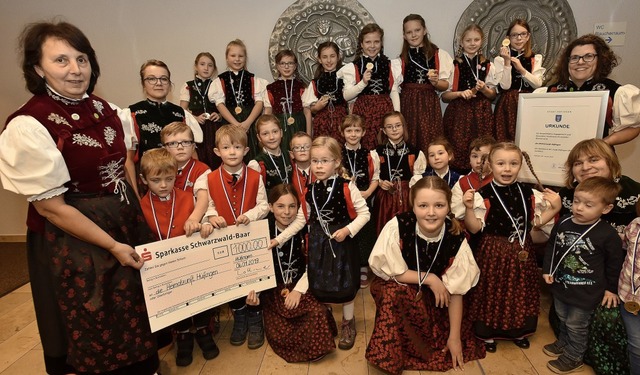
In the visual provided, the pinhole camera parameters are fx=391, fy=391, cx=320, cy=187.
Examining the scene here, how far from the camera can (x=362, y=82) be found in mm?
3088

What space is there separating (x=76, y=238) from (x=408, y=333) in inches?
63.6

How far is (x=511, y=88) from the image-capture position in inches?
124

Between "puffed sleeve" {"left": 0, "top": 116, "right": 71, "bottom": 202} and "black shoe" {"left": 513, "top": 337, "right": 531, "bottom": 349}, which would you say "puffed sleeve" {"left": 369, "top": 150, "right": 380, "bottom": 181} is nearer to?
"black shoe" {"left": 513, "top": 337, "right": 531, "bottom": 349}

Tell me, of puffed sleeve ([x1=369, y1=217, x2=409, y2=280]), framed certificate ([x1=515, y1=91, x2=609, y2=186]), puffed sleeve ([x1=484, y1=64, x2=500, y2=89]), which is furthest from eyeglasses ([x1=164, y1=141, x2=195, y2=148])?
puffed sleeve ([x1=484, y1=64, x2=500, y2=89])

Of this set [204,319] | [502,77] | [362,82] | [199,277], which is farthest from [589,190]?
[204,319]

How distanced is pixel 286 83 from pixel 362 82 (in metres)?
0.72

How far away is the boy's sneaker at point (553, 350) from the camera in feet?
7.10

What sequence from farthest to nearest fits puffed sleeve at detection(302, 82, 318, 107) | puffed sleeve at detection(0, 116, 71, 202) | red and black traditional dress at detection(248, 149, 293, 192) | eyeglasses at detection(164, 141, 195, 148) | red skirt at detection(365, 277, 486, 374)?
puffed sleeve at detection(302, 82, 318, 107), red and black traditional dress at detection(248, 149, 293, 192), eyeglasses at detection(164, 141, 195, 148), red skirt at detection(365, 277, 486, 374), puffed sleeve at detection(0, 116, 71, 202)

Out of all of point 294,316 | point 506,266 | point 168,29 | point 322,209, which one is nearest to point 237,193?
point 322,209

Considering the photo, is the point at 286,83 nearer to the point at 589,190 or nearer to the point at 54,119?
the point at 54,119

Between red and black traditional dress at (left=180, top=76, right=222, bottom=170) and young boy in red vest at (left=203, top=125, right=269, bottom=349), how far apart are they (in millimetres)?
1126

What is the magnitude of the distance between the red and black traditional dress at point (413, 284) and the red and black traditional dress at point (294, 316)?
304mm

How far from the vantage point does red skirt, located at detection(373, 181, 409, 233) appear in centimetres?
286

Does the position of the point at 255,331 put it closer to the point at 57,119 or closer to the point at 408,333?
the point at 408,333
